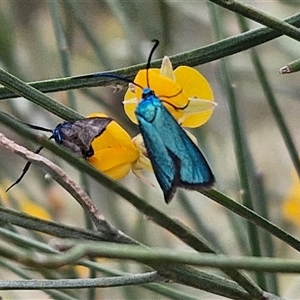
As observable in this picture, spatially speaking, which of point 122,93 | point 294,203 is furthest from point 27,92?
point 122,93

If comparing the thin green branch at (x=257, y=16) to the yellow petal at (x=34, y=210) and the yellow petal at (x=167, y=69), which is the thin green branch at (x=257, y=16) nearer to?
the yellow petal at (x=167, y=69)

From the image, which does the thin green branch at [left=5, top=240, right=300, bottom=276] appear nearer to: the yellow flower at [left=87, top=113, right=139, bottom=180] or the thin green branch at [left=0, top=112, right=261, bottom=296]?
the thin green branch at [left=0, top=112, right=261, bottom=296]

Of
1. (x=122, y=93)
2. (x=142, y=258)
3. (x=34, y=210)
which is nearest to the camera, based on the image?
(x=142, y=258)

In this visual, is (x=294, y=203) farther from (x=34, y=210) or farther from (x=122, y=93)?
(x=122, y=93)

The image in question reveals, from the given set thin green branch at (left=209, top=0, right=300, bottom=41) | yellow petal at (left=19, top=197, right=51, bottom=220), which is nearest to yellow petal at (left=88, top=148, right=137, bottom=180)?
thin green branch at (left=209, top=0, right=300, bottom=41)

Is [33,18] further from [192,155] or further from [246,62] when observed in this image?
[192,155]

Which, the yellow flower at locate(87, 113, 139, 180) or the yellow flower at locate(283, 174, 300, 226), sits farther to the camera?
the yellow flower at locate(283, 174, 300, 226)

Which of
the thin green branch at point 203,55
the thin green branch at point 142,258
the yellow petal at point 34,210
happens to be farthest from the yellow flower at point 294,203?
the thin green branch at point 142,258


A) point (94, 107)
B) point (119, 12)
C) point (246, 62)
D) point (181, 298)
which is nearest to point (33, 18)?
point (94, 107)
